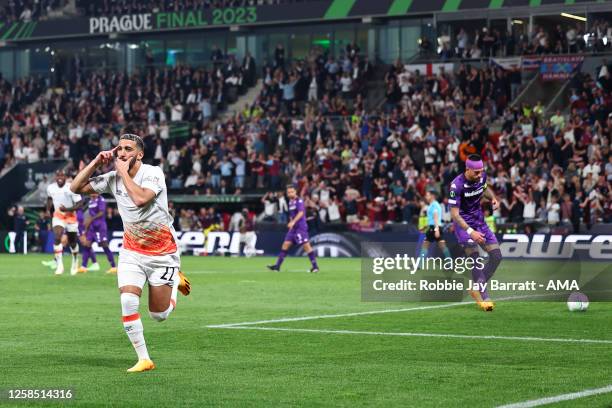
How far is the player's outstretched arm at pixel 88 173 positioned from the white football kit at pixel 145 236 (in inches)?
3.6

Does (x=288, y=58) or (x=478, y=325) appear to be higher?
(x=288, y=58)

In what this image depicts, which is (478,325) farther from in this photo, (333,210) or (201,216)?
(201,216)

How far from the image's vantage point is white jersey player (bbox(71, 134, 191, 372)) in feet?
35.9

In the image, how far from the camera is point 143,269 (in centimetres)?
1118

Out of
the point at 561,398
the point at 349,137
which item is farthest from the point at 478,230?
the point at 349,137

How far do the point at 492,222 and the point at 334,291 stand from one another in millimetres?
12121

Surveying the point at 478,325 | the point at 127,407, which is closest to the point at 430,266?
the point at 478,325

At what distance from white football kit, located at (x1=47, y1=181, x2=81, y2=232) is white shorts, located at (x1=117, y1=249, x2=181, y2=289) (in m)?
16.8

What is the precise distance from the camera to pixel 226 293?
71.5 ft

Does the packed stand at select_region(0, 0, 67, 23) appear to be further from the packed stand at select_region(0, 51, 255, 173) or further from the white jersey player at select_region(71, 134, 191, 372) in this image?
the white jersey player at select_region(71, 134, 191, 372)

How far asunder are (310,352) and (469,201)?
6.22 metres

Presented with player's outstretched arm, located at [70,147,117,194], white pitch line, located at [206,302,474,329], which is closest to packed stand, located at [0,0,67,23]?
white pitch line, located at [206,302,474,329]

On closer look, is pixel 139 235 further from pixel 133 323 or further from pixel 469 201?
pixel 469 201

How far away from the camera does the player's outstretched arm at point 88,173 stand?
10719 millimetres
